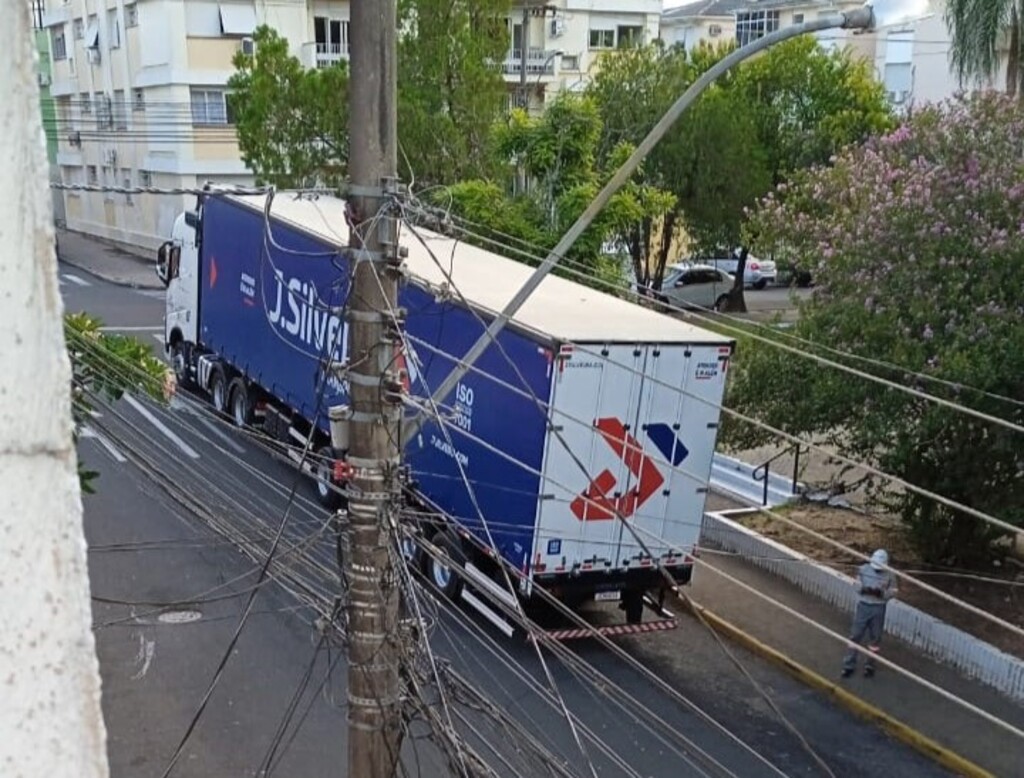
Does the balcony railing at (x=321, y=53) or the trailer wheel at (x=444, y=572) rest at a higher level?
the balcony railing at (x=321, y=53)

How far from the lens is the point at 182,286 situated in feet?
63.2

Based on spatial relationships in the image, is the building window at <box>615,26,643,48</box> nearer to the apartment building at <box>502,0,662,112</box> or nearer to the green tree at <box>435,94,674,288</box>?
the apartment building at <box>502,0,662,112</box>

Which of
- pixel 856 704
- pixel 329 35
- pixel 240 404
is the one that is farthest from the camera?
pixel 329 35

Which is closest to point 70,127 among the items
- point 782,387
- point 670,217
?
point 670,217

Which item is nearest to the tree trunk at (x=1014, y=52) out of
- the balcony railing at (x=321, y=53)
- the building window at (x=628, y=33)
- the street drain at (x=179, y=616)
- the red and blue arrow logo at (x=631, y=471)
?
the red and blue arrow logo at (x=631, y=471)

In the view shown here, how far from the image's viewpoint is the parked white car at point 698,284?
106ft

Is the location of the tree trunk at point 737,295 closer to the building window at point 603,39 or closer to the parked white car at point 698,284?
the parked white car at point 698,284

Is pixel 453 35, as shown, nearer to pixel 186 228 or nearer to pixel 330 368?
pixel 186 228


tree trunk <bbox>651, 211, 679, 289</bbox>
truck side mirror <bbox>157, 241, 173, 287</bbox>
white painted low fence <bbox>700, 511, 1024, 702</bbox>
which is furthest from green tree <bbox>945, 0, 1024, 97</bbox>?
truck side mirror <bbox>157, 241, 173, 287</bbox>

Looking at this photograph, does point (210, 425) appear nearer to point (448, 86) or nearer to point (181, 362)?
point (181, 362)

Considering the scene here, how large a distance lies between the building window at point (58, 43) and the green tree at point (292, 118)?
2175 cm

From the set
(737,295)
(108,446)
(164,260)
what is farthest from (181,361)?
(737,295)

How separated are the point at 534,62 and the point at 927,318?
2883cm

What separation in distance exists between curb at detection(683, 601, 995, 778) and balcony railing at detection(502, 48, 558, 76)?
2686 cm
